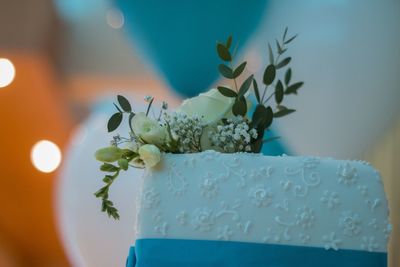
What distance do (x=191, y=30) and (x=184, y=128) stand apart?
0.59 metres

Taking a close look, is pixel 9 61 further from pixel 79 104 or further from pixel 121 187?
pixel 121 187

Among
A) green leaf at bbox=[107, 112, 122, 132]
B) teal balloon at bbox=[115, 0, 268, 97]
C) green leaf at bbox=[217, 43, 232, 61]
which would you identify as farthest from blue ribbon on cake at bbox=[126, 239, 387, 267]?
teal balloon at bbox=[115, 0, 268, 97]

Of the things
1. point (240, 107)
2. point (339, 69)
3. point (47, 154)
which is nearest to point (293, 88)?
point (339, 69)

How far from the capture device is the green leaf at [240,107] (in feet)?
3.45

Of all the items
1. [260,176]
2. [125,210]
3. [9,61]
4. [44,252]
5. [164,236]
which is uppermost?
[9,61]

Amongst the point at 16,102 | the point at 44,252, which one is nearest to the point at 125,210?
the point at 44,252

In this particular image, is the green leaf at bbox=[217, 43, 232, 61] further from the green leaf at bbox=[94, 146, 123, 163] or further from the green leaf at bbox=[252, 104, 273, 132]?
the green leaf at bbox=[94, 146, 123, 163]

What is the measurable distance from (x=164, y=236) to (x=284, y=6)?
2.93ft

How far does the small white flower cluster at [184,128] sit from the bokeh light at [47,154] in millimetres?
760

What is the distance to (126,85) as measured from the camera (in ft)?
5.35

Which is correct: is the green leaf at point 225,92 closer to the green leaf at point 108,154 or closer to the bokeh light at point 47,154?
the green leaf at point 108,154

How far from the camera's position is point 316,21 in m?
1.46

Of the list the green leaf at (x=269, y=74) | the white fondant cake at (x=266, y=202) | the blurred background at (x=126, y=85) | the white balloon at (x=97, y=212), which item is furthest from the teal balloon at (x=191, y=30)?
the white fondant cake at (x=266, y=202)

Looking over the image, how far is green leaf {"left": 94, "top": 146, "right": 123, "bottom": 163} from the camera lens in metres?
0.96
